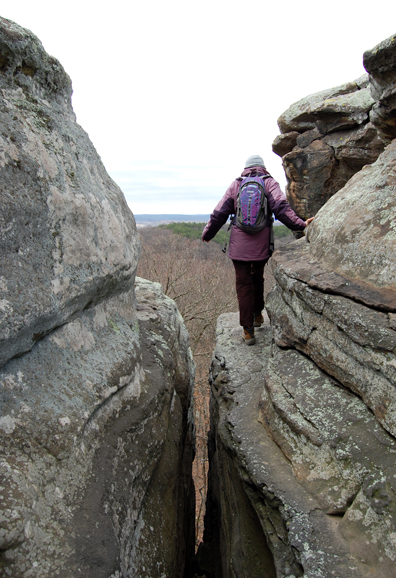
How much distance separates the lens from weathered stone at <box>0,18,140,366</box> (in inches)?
95.1

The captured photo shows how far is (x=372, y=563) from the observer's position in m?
2.22

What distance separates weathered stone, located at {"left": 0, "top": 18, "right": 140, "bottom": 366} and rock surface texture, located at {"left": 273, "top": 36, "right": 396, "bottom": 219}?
14.0 feet

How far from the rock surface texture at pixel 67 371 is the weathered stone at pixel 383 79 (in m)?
2.48

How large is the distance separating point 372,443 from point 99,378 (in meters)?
1.95

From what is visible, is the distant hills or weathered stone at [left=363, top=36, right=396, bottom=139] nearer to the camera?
weathered stone at [left=363, top=36, right=396, bottom=139]

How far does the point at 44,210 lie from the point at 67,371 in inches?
44.6

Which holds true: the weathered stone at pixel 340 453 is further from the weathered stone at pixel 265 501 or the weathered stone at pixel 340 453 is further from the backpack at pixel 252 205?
the backpack at pixel 252 205

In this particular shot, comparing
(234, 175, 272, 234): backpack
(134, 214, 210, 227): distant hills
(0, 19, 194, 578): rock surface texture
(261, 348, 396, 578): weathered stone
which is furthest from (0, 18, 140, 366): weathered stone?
(134, 214, 210, 227): distant hills

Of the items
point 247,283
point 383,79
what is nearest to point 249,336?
point 247,283

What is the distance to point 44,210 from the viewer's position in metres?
2.68

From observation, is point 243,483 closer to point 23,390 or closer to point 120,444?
point 120,444

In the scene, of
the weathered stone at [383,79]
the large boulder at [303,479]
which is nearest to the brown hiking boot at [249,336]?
the large boulder at [303,479]

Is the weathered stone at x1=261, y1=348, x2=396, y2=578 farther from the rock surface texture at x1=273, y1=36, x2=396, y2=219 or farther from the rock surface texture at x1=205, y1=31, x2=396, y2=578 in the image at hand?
the rock surface texture at x1=273, y1=36, x2=396, y2=219

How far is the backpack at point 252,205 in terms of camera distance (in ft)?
13.7
